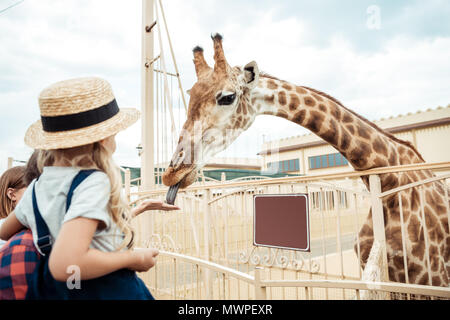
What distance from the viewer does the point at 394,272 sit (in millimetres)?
1462

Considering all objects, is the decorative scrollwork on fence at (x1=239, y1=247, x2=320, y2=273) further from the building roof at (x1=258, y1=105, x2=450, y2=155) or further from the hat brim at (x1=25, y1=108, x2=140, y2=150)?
the hat brim at (x1=25, y1=108, x2=140, y2=150)

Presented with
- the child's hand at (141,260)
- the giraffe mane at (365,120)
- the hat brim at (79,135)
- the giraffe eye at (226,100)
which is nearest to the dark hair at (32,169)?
the hat brim at (79,135)

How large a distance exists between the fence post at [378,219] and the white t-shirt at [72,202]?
4.13 ft

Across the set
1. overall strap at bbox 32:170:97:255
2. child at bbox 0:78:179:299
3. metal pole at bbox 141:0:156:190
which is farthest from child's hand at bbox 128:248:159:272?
metal pole at bbox 141:0:156:190

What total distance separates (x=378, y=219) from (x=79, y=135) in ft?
4.58

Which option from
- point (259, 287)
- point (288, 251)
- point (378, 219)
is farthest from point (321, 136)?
point (259, 287)

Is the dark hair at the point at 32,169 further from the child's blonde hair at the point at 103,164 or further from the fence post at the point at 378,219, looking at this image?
the fence post at the point at 378,219

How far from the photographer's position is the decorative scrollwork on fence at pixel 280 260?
173cm

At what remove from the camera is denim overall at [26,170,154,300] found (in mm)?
681

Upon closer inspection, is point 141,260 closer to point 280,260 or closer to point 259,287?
point 259,287

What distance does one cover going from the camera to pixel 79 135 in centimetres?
71

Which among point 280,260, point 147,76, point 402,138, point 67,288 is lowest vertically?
point 280,260
